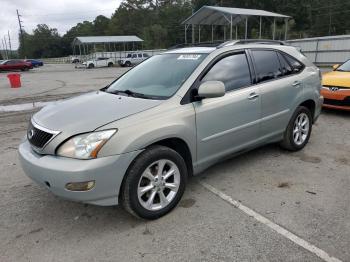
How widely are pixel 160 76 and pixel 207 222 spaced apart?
1.84 metres

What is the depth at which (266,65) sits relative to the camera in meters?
4.68

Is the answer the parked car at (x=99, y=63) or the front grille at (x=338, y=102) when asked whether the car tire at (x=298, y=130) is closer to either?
the front grille at (x=338, y=102)

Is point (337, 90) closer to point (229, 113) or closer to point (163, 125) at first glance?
point (229, 113)

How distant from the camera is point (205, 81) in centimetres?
384

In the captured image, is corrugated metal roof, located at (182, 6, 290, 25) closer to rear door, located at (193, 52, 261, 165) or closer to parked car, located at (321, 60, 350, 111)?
parked car, located at (321, 60, 350, 111)

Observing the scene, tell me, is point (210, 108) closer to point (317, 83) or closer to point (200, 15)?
point (317, 83)

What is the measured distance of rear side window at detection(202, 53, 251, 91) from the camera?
157 inches

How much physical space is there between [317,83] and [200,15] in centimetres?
2367

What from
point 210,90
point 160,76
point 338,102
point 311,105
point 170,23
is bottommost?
point 338,102

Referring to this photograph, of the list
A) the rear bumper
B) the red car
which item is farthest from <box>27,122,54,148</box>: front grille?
the red car

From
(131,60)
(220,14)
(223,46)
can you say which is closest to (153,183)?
(223,46)

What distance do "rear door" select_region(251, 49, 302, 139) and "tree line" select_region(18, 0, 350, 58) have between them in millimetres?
48819

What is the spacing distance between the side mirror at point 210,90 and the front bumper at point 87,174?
0.99 meters

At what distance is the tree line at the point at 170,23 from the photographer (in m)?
57.6
